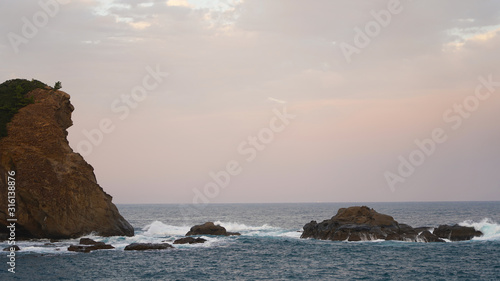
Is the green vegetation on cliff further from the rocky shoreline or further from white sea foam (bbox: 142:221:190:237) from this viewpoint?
white sea foam (bbox: 142:221:190:237)

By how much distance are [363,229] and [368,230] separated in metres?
0.74

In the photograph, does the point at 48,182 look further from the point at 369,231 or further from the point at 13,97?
the point at 369,231

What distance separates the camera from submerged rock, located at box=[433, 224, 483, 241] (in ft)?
222

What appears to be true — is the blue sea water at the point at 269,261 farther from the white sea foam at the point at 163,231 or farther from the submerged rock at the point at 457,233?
the white sea foam at the point at 163,231

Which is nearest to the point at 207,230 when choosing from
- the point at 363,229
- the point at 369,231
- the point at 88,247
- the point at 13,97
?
the point at 363,229

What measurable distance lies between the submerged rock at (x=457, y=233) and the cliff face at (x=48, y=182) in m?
49.0

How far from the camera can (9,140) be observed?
209ft

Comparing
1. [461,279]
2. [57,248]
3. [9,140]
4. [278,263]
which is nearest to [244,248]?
[278,263]

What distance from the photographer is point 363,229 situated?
68688 mm

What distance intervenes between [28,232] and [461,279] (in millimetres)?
54578

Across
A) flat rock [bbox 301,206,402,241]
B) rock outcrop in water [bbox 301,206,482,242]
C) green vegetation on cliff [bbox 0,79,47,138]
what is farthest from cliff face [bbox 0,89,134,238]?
rock outcrop in water [bbox 301,206,482,242]

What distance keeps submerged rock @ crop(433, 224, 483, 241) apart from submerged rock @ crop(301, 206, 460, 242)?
51.6 inches

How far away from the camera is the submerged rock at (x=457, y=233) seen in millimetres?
67562

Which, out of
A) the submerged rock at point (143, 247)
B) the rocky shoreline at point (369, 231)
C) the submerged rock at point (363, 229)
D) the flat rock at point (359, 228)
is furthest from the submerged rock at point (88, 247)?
the submerged rock at point (363, 229)
